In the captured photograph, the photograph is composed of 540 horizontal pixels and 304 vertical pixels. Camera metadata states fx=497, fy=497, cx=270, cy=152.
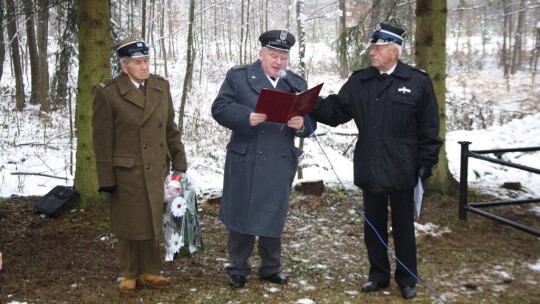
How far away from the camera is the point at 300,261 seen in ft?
16.6

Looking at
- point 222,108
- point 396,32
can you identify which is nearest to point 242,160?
point 222,108

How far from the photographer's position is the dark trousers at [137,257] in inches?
161

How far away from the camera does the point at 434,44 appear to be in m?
6.83

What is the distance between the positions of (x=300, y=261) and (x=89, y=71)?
3.37 meters

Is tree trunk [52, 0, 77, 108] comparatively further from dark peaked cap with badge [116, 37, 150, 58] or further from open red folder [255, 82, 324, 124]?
open red folder [255, 82, 324, 124]

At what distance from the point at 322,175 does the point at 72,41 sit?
21.0 feet

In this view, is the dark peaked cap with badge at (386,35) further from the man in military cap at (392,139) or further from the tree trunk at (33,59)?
the tree trunk at (33,59)

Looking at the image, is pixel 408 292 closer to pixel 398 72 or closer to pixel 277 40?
pixel 398 72

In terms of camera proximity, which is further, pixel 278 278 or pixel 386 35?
pixel 278 278

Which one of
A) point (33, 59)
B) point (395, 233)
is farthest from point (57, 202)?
point (33, 59)

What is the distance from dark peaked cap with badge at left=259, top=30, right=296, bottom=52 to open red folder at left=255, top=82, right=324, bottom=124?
0.46 metres

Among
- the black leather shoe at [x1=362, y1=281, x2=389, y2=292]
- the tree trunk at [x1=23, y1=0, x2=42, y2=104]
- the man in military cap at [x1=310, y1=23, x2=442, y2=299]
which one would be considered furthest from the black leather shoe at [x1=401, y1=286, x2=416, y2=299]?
the tree trunk at [x1=23, y1=0, x2=42, y2=104]

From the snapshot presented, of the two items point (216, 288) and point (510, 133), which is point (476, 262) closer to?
point (216, 288)

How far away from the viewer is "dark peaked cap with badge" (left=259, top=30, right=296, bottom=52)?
13.0ft
